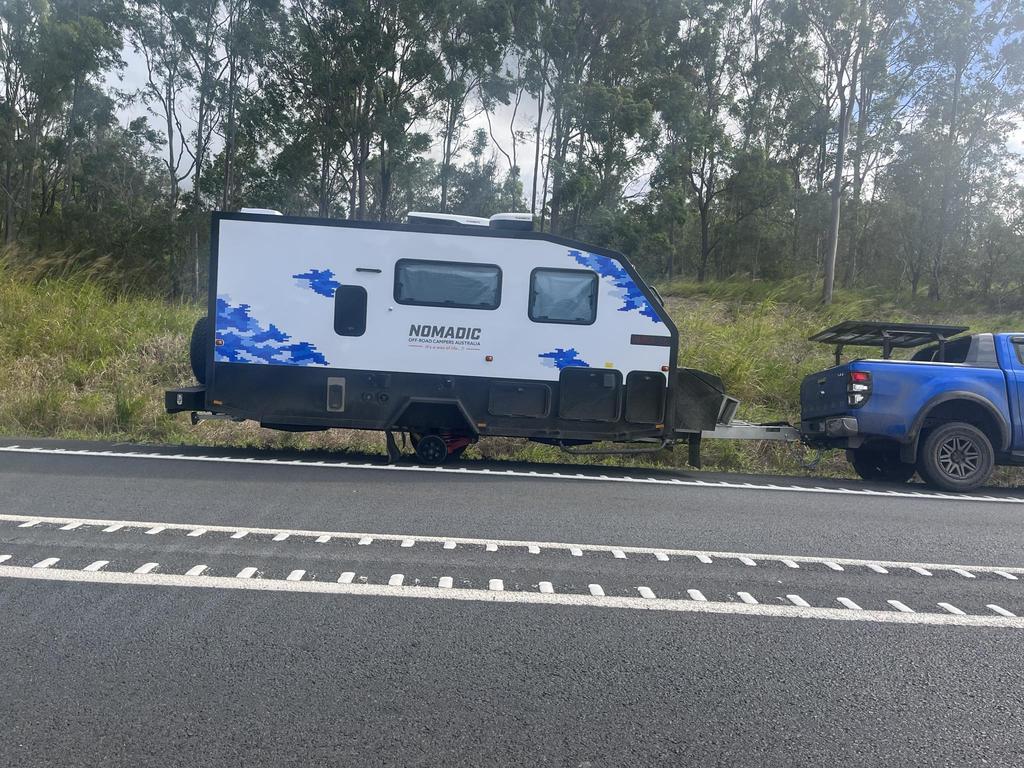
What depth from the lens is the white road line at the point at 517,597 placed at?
4207 mm

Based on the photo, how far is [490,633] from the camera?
3.81m

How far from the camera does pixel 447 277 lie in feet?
30.8

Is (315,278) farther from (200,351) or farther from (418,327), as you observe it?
(200,351)

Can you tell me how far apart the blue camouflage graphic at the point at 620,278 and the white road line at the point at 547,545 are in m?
4.43

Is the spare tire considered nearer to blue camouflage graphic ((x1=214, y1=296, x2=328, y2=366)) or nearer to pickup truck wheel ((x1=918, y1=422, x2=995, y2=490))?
blue camouflage graphic ((x1=214, y1=296, x2=328, y2=366))

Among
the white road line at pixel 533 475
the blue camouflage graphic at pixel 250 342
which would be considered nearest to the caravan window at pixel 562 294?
the white road line at pixel 533 475

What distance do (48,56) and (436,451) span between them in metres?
28.6

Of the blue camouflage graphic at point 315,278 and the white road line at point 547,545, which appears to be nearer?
the white road line at point 547,545

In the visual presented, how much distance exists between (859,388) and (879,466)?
1757mm

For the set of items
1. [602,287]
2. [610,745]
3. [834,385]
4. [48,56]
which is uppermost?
[48,56]

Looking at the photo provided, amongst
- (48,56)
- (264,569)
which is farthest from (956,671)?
(48,56)

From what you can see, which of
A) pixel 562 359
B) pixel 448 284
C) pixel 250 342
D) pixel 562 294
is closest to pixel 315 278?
pixel 250 342

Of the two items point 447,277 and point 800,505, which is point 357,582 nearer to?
point 800,505

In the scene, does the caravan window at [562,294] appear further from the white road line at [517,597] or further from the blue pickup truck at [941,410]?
the white road line at [517,597]
